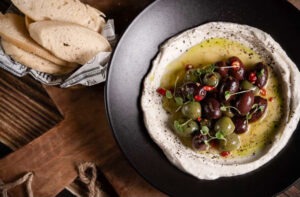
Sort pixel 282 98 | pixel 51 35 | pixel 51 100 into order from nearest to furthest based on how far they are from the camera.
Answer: pixel 51 35 < pixel 282 98 < pixel 51 100

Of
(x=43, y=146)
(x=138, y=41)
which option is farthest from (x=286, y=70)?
(x=43, y=146)

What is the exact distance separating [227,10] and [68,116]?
1.11 meters

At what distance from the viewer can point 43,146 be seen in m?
2.89

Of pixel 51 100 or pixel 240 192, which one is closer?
pixel 240 192

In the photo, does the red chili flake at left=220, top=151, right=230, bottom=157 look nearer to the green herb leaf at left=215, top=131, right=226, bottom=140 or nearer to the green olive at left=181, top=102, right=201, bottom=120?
the green herb leaf at left=215, top=131, right=226, bottom=140

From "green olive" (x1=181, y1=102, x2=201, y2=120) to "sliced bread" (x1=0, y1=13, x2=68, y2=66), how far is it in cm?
75

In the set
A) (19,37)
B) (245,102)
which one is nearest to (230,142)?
(245,102)

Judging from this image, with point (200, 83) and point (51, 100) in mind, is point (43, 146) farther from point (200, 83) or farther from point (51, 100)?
point (200, 83)

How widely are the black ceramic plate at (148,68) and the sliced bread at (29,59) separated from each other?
0.39m

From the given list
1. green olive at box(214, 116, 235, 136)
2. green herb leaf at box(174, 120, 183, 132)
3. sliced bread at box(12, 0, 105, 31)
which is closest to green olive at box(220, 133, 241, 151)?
green olive at box(214, 116, 235, 136)

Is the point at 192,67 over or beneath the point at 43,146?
over

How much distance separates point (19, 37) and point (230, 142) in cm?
130

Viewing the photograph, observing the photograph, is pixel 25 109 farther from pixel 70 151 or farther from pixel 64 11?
pixel 64 11

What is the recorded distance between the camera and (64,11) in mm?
2834
